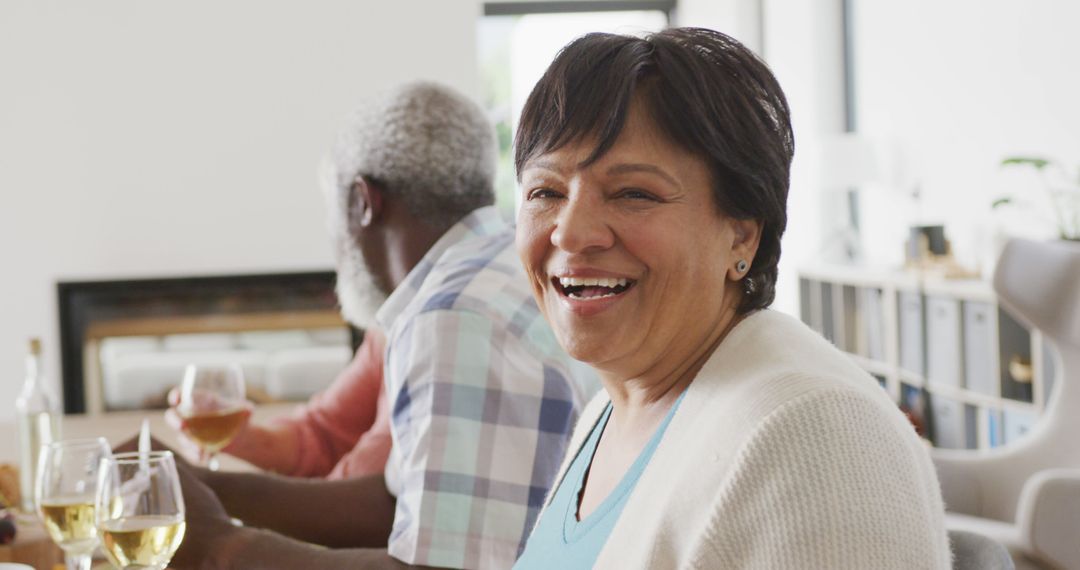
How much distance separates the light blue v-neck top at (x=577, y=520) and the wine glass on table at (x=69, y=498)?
0.48 m

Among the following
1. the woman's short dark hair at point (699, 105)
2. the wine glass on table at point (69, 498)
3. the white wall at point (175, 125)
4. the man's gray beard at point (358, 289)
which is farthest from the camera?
the white wall at point (175, 125)

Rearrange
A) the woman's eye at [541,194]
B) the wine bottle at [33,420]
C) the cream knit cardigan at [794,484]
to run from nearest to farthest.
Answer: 1. the cream knit cardigan at [794,484]
2. the woman's eye at [541,194]
3. the wine bottle at [33,420]

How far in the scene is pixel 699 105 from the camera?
0.93m

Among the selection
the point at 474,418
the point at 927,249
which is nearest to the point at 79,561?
the point at 474,418

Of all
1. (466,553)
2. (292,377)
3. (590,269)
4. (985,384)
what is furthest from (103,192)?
(590,269)

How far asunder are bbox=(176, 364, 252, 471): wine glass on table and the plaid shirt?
43 cm

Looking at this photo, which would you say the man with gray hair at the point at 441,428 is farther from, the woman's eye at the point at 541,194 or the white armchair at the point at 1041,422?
the white armchair at the point at 1041,422

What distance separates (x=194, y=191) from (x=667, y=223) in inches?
175

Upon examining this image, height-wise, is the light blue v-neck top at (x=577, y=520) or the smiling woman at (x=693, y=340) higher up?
the smiling woman at (x=693, y=340)

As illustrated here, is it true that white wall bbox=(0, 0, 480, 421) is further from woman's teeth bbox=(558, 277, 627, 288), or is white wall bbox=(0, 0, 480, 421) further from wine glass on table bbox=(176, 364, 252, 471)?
woman's teeth bbox=(558, 277, 627, 288)

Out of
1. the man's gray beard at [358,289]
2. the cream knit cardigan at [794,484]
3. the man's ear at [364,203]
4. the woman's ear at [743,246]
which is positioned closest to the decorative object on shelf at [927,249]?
the man's gray beard at [358,289]

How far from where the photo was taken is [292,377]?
5.15m

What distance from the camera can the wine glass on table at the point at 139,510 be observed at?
45.1 inches

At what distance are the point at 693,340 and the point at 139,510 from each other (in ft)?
1.79
